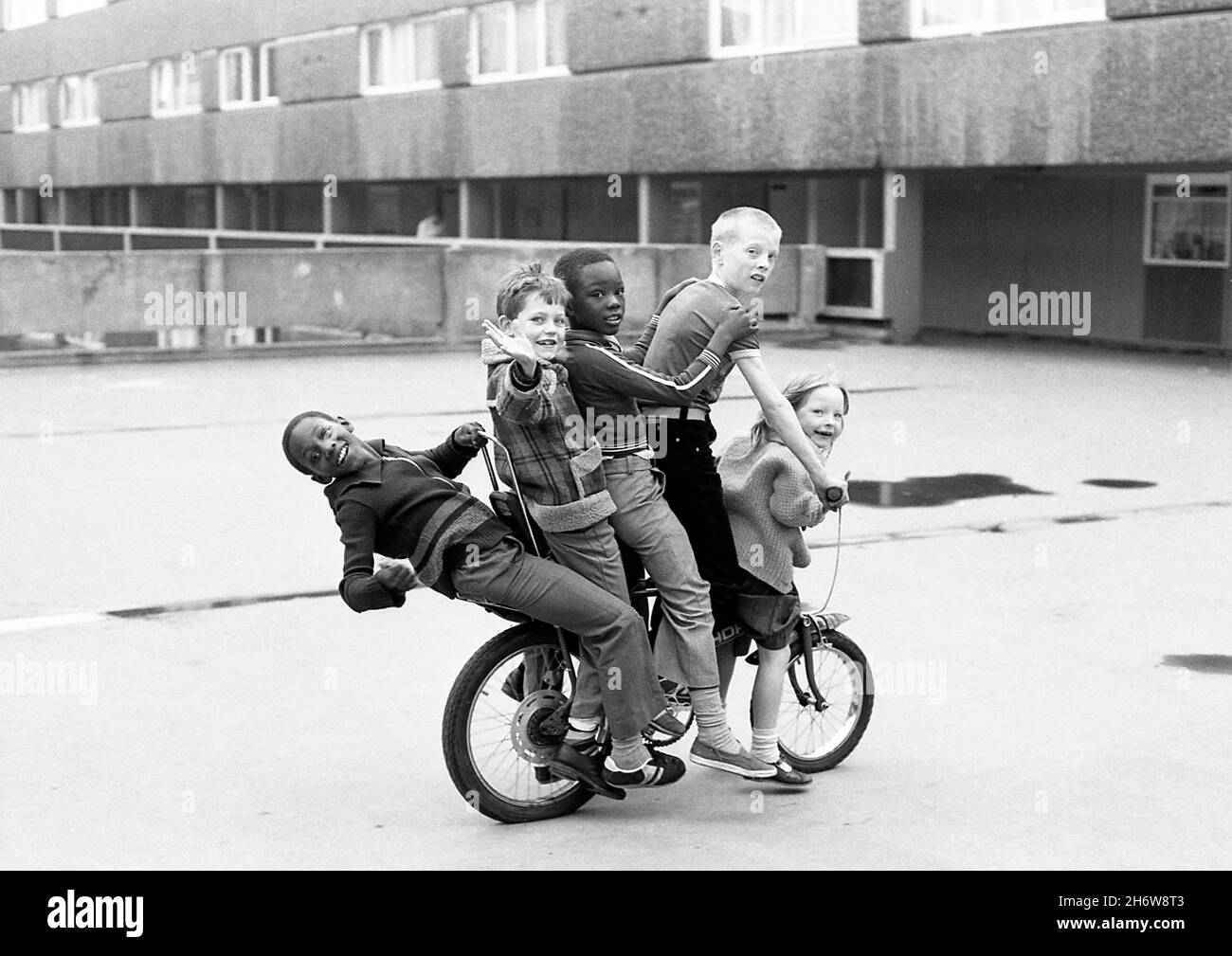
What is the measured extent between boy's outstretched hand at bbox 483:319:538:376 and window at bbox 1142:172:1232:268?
664 inches

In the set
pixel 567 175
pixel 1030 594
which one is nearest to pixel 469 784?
pixel 1030 594

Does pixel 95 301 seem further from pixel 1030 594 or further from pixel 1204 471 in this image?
pixel 1030 594

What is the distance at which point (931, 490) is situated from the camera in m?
11.0

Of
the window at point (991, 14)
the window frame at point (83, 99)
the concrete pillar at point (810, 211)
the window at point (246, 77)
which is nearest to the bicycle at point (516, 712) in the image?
the window at point (991, 14)

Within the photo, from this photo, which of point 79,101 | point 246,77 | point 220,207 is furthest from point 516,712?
point 79,101

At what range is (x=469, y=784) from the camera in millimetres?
5051

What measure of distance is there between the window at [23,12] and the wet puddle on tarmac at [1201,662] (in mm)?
46211

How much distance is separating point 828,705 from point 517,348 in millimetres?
1640

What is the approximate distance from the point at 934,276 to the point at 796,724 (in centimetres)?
1990

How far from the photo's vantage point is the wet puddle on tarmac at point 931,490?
1061 centimetres

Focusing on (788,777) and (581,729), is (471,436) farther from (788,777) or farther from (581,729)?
(788,777)

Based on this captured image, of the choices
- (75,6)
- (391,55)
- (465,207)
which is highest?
(75,6)

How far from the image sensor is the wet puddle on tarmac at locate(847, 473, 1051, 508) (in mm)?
10609

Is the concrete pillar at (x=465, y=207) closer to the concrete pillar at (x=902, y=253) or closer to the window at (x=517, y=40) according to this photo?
the window at (x=517, y=40)
